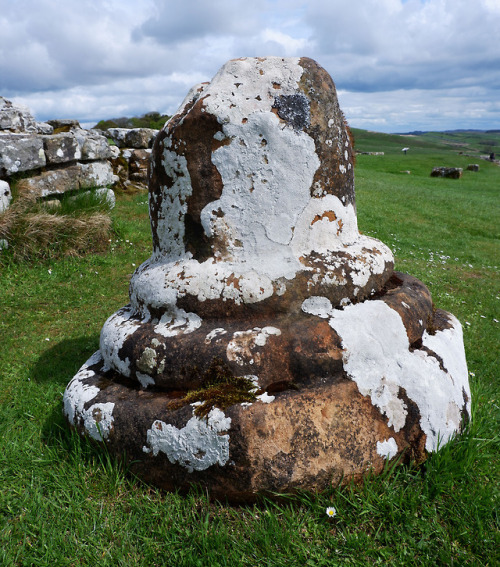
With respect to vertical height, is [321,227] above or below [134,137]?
below

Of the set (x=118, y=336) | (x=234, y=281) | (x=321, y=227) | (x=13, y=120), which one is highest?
(x=13, y=120)

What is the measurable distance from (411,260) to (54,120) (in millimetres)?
11102

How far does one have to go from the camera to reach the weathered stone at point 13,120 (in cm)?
873

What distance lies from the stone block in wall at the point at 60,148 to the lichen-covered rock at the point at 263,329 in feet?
18.1

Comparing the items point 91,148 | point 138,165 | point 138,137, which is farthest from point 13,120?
point 138,137

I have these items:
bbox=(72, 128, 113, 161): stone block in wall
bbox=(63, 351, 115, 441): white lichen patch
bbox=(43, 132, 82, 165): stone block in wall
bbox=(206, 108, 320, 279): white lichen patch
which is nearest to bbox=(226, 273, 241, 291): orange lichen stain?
bbox=(206, 108, 320, 279): white lichen patch

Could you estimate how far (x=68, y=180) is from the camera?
7617 mm

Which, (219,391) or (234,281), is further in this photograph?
(234,281)

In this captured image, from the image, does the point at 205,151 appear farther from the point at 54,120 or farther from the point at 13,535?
the point at 54,120

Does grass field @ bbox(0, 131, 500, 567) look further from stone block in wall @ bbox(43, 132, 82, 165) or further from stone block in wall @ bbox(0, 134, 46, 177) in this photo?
stone block in wall @ bbox(43, 132, 82, 165)

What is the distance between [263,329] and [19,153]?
6128 millimetres

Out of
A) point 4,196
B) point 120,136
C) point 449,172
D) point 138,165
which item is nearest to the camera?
point 4,196

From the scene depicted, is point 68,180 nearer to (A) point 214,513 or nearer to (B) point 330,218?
(B) point 330,218

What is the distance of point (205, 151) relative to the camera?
Result: 252cm
